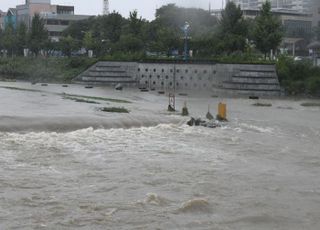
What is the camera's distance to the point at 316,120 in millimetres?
32625

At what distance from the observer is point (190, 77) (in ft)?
184

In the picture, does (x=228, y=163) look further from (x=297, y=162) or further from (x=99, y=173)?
(x=99, y=173)

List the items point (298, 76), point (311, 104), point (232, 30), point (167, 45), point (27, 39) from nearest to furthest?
1. point (311, 104)
2. point (298, 76)
3. point (232, 30)
4. point (167, 45)
5. point (27, 39)

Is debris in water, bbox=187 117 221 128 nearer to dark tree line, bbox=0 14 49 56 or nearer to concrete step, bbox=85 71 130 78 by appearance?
concrete step, bbox=85 71 130 78

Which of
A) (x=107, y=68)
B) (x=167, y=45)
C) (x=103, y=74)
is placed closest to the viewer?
(x=103, y=74)

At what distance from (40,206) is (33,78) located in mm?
56698

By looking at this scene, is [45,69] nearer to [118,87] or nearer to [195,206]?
[118,87]

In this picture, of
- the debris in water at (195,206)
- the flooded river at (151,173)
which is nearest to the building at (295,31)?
the flooded river at (151,173)

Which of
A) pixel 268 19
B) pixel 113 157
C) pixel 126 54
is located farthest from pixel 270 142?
pixel 126 54

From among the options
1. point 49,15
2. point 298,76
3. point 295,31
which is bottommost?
point 298,76

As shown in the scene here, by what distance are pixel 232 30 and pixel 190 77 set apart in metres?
10.2

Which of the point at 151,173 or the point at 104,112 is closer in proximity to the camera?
the point at 151,173

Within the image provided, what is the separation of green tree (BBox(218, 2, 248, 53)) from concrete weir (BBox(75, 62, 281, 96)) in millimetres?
7485

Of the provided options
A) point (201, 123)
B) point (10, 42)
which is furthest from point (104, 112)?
point (10, 42)
